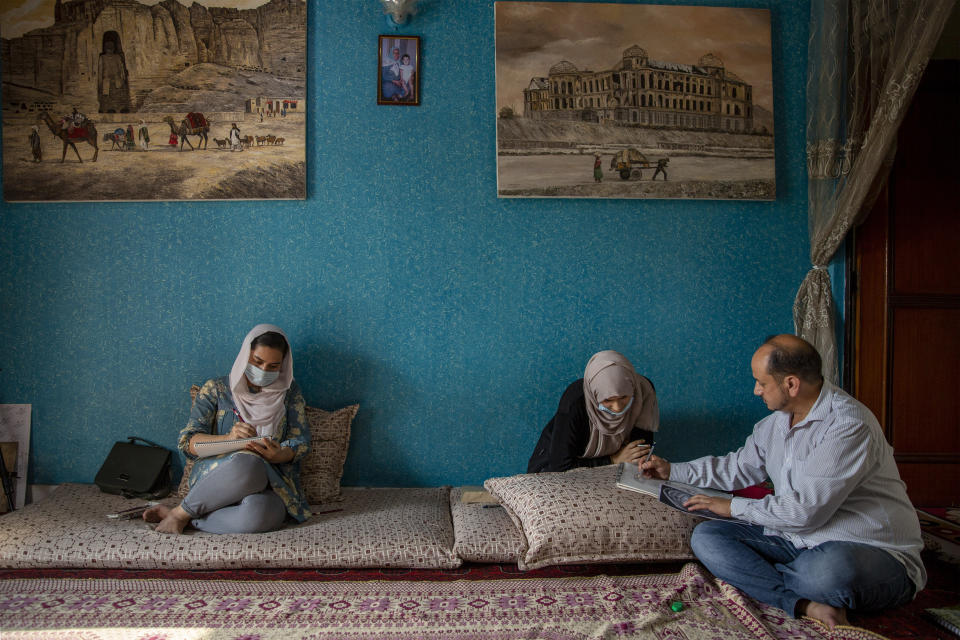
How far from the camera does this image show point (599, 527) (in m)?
2.37

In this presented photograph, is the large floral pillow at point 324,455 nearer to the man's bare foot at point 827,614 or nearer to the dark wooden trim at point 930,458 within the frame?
the man's bare foot at point 827,614

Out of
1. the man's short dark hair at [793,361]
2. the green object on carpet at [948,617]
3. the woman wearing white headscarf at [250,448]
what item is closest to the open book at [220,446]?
the woman wearing white headscarf at [250,448]

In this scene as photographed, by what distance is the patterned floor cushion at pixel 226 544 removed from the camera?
2328 millimetres

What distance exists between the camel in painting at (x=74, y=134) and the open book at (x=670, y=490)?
2.97m

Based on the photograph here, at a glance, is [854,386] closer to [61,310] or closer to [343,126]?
[343,126]

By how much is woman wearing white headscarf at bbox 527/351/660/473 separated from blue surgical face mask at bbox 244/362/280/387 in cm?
127

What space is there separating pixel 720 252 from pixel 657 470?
1391 millimetres

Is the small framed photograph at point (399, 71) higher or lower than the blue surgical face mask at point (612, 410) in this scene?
higher

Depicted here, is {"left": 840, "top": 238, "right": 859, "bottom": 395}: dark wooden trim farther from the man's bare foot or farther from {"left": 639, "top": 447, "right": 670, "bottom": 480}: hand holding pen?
the man's bare foot

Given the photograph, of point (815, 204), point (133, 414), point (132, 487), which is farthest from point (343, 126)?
point (815, 204)

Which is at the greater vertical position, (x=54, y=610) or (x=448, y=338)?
(x=448, y=338)

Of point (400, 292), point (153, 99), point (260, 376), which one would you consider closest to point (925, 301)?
point (400, 292)

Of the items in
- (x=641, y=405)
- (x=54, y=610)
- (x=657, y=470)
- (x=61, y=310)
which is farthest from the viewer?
(x=61, y=310)

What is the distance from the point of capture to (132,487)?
9.87 feet
